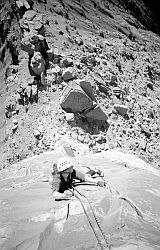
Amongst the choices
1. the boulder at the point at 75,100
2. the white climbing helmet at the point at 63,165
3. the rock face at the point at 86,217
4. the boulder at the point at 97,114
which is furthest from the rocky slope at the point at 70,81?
the rock face at the point at 86,217

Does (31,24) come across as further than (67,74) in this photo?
Yes

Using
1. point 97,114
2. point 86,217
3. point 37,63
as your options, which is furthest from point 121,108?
point 86,217

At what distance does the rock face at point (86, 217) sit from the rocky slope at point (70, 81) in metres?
3.44

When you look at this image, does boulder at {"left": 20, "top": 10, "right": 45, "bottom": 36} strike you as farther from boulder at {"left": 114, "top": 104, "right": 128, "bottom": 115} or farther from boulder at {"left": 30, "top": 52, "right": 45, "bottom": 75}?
boulder at {"left": 114, "top": 104, "right": 128, "bottom": 115}

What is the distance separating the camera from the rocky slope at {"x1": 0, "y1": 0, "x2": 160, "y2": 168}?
26.9 feet

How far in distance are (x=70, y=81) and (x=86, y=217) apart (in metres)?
6.34

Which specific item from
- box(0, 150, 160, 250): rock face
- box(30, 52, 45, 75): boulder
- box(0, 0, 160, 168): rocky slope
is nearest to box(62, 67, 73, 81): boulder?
box(0, 0, 160, 168): rocky slope

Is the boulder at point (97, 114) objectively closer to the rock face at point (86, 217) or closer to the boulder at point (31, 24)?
the rock face at point (86, 217)

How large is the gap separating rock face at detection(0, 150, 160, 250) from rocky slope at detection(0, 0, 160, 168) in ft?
11.3

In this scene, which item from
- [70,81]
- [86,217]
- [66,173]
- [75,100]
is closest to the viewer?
[86,217]

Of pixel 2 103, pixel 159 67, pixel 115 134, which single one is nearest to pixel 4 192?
pixel 115 134

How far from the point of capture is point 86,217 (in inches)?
120

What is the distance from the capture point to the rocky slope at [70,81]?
26.9ft

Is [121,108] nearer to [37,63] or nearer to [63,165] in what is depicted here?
[37,63]
